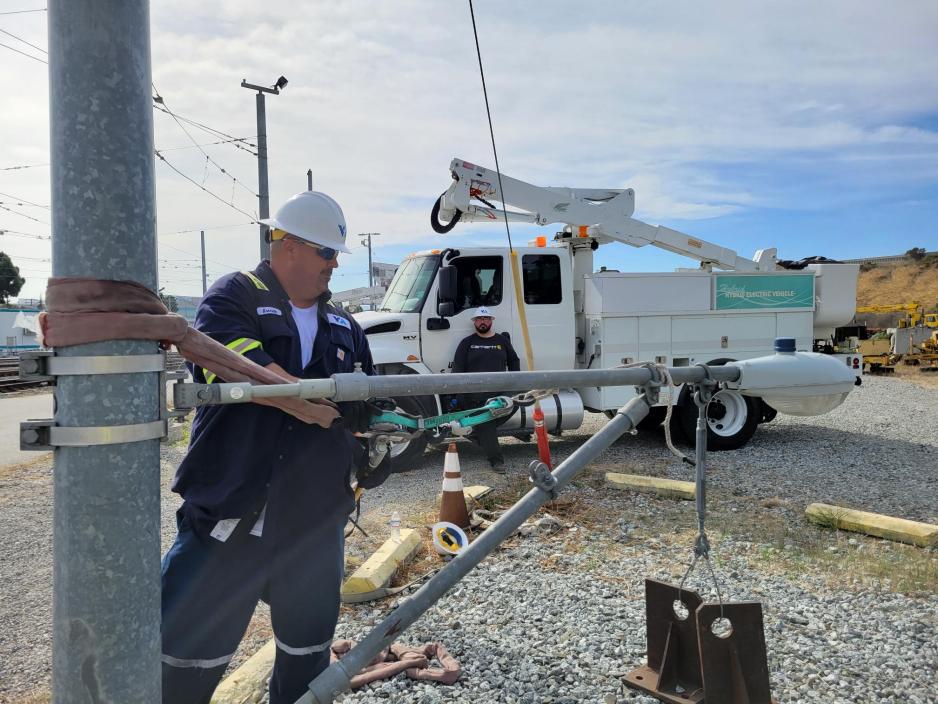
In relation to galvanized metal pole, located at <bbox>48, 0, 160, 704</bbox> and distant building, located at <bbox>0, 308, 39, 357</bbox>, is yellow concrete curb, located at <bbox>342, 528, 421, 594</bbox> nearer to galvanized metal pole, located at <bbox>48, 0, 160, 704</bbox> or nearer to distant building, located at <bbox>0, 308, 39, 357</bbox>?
galvanized metal pole, located at <bbox>48, 0, 160, 704</bbox>

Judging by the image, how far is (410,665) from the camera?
3.17 metres

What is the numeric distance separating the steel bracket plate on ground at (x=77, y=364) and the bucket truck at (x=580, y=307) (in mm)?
6693

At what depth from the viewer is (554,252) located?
873 cm

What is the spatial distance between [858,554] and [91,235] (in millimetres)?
5297

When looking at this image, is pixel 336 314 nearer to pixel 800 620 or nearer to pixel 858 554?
pixel 800 620

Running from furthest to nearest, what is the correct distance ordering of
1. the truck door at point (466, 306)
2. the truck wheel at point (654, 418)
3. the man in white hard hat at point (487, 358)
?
1. the truck wheel at point (654, 418)
2. the truck door at point (466, 306)
3. the man in white hard hat at point (487, 358)

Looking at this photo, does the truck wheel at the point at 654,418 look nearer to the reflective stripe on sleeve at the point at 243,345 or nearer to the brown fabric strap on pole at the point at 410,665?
the brown fabric strap on pole at the point at 410,665

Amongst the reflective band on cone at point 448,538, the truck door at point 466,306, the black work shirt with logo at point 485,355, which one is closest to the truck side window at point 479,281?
the truck door at point 466,306

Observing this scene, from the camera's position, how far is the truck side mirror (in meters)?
7.88

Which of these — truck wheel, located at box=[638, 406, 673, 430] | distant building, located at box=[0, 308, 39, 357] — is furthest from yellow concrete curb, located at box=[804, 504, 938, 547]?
distant building, located at box=[0, 308, 39, 357]

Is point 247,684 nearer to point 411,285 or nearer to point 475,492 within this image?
point 475,492

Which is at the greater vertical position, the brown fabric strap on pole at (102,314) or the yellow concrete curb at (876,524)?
the brown fabric strap on pole at (102,314)

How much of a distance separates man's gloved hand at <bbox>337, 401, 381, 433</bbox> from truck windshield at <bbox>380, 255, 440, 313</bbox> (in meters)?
6.36

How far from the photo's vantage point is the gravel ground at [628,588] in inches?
123
